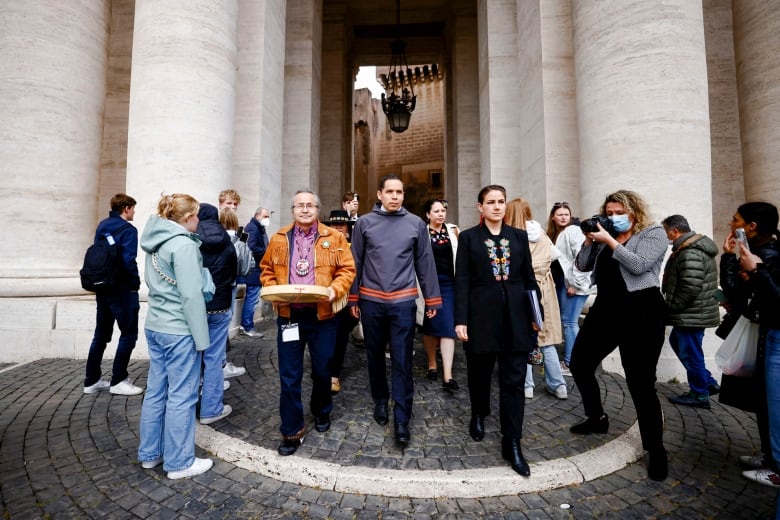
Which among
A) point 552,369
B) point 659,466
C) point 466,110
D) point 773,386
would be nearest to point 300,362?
point 552,369

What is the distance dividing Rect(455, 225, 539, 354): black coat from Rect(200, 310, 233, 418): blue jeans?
2.09 metres

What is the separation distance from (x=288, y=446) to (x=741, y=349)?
3110 mm

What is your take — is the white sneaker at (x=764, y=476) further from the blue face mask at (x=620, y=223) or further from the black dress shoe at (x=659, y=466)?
the blue face mask at (x=620, y=223)

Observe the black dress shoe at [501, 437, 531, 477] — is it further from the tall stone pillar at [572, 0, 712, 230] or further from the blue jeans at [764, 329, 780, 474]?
the tall stone pillar at [572, 0, 712, 230]

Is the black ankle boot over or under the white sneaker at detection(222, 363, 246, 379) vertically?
under

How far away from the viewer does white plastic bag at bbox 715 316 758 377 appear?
2.34 m

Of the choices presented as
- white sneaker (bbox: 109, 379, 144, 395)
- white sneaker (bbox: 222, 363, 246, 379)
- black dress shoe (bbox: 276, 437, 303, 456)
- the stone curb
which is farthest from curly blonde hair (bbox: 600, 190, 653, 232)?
white sneaker (bbox: 109, 379, 144, 395)

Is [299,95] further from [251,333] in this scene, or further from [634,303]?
[634,303]

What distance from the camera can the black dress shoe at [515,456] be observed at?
236cm

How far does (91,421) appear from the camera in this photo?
3176 mm

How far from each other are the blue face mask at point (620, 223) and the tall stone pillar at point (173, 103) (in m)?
→ 5.20

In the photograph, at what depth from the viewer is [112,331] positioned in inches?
146

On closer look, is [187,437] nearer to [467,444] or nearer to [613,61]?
[467,444]

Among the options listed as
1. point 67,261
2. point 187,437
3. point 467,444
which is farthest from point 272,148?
point 467,444
